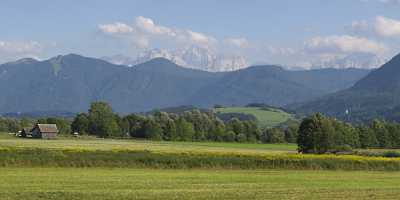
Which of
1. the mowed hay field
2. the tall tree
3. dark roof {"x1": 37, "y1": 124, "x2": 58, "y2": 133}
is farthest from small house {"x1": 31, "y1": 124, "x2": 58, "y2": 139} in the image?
the mowed hay field

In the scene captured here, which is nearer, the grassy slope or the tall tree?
the grassy slope

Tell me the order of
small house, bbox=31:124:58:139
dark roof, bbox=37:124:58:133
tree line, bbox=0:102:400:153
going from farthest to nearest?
1. dark roof, bbox=37:124:58:133
2. small house, bbox=31:124:58:139
3. tree line, bbox=0:102:400:153

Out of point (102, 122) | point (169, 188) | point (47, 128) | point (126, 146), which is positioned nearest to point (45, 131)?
→ point (47, 128)

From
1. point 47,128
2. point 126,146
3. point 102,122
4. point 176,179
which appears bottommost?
point 176,179

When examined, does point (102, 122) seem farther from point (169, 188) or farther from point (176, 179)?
point (169, 188)

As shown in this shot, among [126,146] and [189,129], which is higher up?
[189,129]

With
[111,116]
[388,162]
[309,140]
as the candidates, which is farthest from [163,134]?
[388,162]

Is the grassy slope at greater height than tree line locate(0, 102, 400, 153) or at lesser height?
lesser

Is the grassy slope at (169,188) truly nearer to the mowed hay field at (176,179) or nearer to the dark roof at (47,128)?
the mowed hay field at (176,179)

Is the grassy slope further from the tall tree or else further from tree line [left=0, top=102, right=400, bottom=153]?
the tall tree

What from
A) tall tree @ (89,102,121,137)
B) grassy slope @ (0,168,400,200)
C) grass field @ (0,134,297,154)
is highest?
tall tree @ (89,102,121,137)

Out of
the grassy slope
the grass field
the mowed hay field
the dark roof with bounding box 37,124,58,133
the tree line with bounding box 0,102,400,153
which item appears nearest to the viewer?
the grassy slope

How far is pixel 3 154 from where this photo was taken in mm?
56281

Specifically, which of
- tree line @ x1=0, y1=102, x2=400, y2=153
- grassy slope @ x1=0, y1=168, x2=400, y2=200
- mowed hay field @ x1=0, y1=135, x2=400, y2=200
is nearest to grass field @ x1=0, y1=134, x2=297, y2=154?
mowed hay field @ x1=0, y1=135, x2=400, y2=200
